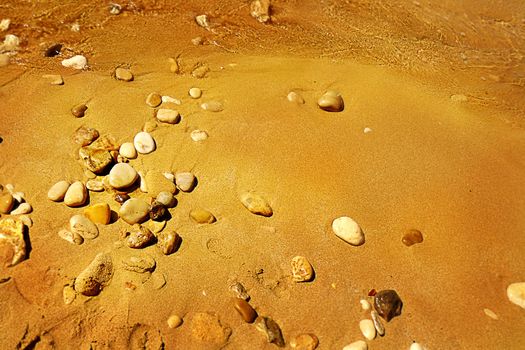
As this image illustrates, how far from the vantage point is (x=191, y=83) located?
3527 millimetres

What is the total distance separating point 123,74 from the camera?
3471 mm

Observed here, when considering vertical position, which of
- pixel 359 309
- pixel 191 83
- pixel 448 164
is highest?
pixel 191 83

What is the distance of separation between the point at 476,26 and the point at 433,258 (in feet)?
10.5

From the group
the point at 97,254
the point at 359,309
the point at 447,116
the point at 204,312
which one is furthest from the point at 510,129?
the point at 97,254

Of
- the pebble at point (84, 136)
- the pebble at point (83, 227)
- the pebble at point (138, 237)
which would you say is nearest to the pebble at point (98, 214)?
the pebble at point (83, 227)

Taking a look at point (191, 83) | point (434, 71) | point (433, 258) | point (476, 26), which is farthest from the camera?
point (476, 26)

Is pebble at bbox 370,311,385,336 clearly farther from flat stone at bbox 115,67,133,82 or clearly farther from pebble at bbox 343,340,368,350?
flat stone at bbox 115,67,133,82

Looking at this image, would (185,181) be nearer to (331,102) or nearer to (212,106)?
(212,106)

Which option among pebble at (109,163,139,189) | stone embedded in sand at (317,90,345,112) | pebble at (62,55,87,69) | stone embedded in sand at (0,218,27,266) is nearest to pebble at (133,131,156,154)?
pebble at (109,163,139,189)

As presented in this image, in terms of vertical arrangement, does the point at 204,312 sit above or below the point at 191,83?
below

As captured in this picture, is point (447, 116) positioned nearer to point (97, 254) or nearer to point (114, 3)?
point (97, 254)

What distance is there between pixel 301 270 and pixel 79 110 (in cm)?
194

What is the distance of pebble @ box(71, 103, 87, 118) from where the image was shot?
3.09 metres

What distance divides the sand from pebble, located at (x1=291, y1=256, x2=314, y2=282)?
Answer: 2.0 inches
